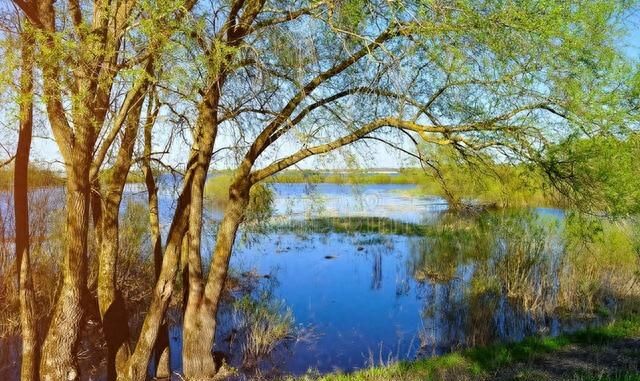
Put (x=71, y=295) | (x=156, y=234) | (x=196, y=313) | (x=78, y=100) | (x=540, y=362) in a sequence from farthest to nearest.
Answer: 1. (x=156, y=234)
2. (x=196, y=313)
3. (x=540, y=362)
4. (x=71, y=295)
5. (x=78, y=100)

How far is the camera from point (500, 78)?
221 inches

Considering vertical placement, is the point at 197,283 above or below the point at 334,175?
below

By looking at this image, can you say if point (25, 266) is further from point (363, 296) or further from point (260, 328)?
point (363, 296)

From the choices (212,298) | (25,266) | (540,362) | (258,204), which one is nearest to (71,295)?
(25,266)

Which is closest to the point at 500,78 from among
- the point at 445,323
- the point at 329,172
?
the point at 329,172

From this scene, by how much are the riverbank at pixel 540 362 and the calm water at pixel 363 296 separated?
92 cm

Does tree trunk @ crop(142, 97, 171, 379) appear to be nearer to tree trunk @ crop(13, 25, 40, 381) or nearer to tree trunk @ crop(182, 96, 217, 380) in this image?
tree trunk @ crop(182, 96, 217, 380)

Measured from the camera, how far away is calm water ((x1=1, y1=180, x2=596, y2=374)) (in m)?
9.12

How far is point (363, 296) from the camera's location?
13.5 metres

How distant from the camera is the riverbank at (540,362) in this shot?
6391 mm

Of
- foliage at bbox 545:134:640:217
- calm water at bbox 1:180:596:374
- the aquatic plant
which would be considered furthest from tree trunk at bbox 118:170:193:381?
foliage at bbox 545:134:640:217

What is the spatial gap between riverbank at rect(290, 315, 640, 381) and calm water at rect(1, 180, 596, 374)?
0.92 metres

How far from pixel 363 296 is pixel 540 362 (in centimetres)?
651

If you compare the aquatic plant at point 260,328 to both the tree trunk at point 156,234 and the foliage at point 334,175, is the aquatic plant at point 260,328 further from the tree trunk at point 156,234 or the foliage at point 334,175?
the foliage at point 334,175
